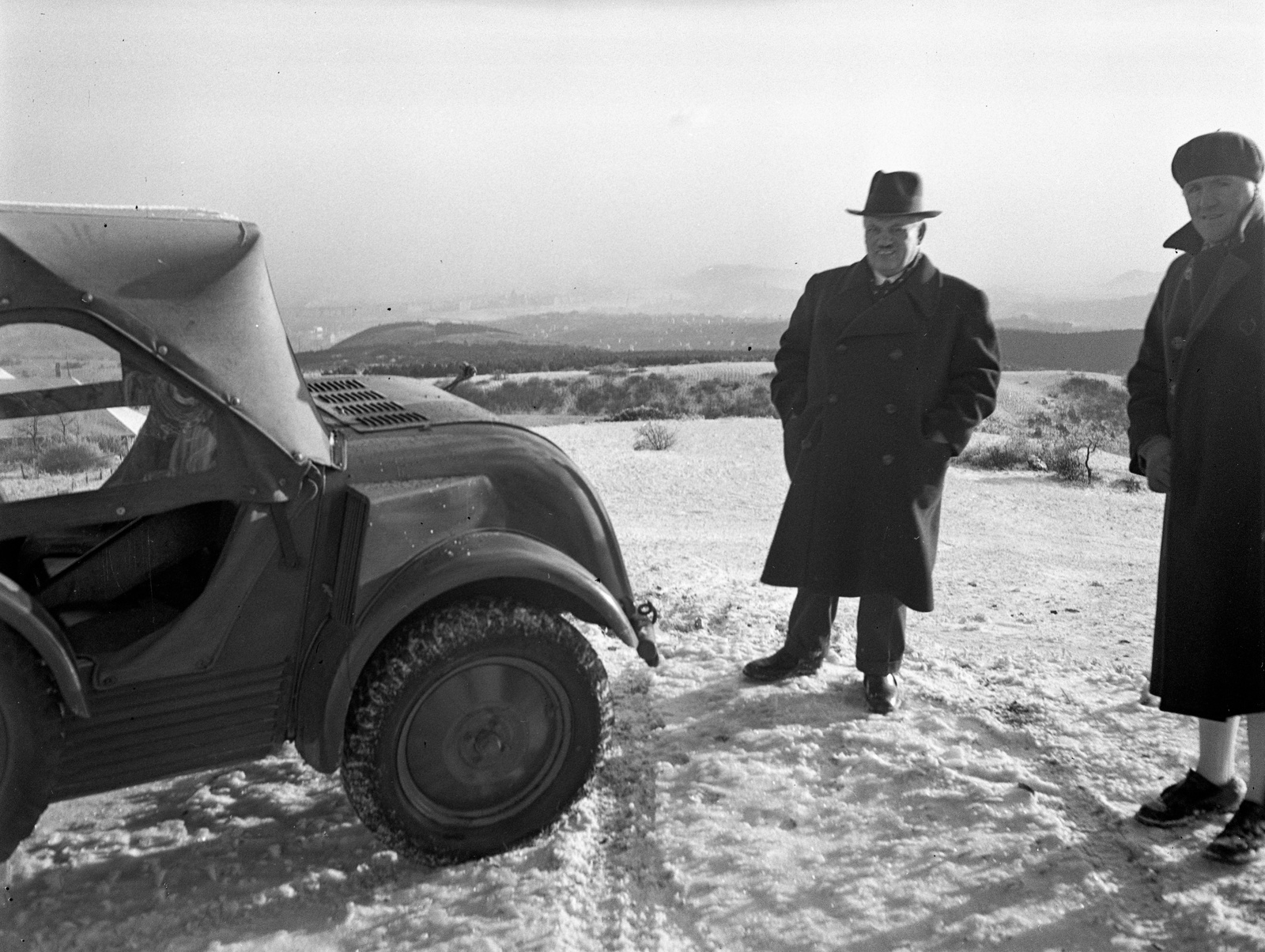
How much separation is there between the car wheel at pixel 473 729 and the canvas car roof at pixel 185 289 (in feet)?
2.22

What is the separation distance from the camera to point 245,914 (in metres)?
3.17

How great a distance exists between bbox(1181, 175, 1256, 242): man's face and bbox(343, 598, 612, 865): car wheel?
8.09 ft

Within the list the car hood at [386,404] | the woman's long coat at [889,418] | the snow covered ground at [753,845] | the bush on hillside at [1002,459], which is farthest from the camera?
the bush on hillside at [1002,459]

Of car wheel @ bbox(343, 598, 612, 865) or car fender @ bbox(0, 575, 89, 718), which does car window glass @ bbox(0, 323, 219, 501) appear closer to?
car fender @ bbox(0, 575, 89, 718)

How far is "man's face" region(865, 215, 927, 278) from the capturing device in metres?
4.55

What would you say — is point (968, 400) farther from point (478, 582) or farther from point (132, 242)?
point (132, 242)

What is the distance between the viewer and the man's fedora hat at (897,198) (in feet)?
14.7

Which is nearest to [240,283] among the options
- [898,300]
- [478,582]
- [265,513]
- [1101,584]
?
[265,513]

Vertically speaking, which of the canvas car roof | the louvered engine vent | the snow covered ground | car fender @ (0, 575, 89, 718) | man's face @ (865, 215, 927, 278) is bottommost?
the snow covered ground

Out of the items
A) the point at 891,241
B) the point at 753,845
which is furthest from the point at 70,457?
the point at 891,241

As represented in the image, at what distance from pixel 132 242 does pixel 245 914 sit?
194 cm

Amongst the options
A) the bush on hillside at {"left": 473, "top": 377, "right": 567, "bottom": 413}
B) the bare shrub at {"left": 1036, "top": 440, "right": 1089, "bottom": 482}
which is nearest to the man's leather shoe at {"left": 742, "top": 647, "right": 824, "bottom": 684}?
the bare shrub at {"left": 1036, "top": 440, "right": 1089, "bottom": 482}

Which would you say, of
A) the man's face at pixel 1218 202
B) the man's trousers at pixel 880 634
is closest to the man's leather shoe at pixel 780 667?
the man's trousers at pixel 880 634

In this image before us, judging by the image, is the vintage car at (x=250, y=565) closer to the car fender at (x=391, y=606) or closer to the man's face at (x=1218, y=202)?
the car fender at (x=391, y=606)
